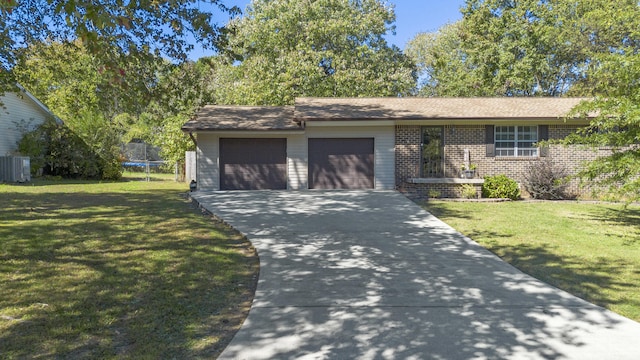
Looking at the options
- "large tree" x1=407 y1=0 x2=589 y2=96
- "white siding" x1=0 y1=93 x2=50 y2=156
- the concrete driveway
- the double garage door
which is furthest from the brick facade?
"white siding" x1=0 y1=93 x2=50 y2=156

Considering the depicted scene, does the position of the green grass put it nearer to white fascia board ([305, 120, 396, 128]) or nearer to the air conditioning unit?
white fascia board ([305, 120, 396, 128])

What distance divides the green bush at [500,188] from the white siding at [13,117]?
20.7m

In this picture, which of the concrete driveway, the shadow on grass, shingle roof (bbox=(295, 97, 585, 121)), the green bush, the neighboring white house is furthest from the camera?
the neighboring white house

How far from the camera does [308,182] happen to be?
17.0 m

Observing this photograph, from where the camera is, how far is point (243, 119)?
17.6 metres

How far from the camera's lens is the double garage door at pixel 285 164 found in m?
16.9

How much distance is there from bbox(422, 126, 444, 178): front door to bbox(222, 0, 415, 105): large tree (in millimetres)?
10856

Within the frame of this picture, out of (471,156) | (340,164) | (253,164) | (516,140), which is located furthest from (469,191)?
(253,164)

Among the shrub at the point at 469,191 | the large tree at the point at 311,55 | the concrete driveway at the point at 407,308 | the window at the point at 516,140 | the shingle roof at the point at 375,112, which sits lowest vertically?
the concrete driveway at the point at 407,308

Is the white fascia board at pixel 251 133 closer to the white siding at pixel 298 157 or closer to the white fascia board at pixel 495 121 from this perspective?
the white siding at pixel 298 157

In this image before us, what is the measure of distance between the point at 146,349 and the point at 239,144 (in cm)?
1357

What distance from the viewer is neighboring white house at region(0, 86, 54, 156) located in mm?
21594

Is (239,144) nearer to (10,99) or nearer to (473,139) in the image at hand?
(473,139)

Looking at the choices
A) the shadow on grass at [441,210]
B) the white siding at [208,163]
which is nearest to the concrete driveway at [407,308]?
the shadow on grass at [441,210]
